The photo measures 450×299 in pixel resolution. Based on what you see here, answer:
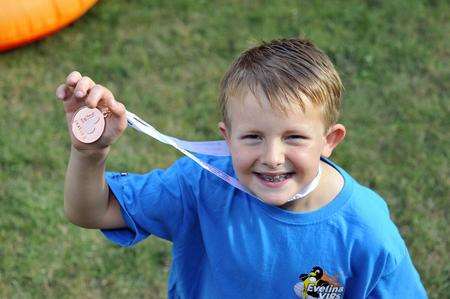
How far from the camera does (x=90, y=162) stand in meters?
2.00

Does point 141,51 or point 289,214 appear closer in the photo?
point 289,214

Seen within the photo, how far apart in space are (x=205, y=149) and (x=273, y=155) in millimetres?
318

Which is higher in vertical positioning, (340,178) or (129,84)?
(340,178)

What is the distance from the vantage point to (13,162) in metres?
4.33

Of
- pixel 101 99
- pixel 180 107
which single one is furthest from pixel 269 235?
pixel 180 107

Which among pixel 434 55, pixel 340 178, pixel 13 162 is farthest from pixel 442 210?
pixel 13 162

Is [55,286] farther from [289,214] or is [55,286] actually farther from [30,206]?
Result: [289,214]

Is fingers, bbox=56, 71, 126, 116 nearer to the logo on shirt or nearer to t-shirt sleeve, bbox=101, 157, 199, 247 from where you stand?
t-shirt sleeve, bbox=101, 157, 199, 247

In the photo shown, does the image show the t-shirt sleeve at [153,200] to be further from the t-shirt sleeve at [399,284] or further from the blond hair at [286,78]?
the t-shirt sleeve at [399,284]

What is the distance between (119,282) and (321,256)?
184cm

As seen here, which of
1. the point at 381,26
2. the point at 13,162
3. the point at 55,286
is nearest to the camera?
the point at 55,286

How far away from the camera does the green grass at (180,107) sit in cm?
379

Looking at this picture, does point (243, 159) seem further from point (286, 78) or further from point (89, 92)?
point (89, 92)

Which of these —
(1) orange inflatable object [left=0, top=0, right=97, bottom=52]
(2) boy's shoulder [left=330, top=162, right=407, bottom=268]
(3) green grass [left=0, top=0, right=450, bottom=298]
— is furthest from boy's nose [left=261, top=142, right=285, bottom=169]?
(1) orange inflatable object [left=0, top=0, right=97, bottom=52]
